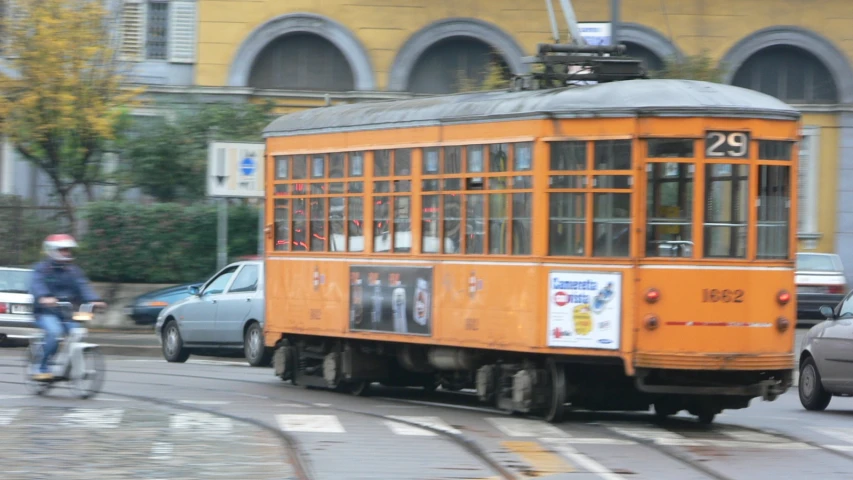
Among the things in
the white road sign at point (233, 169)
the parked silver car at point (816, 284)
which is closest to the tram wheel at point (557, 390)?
the white road sign at point (233, 169)

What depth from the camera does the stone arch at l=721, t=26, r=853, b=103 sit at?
3309 centimetres

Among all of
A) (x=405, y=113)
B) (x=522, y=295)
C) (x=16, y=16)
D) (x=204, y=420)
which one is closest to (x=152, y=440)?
(x=204, y=420)

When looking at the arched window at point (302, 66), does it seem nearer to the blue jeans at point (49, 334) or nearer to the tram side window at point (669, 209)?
the blue jeans at point (49, 334)

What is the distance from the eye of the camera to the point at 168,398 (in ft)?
48.2

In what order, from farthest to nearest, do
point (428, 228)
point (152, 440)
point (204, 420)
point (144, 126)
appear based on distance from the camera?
1. point (144, 126)
2. point (428, 228)
3. point (204, 420)
4. point (152, 440)

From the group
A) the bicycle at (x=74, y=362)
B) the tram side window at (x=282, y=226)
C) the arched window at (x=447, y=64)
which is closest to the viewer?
the bicycle at (x=74, y=362)

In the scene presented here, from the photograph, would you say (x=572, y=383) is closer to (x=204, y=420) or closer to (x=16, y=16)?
(x=204, y=420)

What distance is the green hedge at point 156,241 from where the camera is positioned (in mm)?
27953

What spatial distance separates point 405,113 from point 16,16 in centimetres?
1597

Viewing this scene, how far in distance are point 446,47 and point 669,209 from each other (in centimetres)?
2147

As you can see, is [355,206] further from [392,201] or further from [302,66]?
[302,66]

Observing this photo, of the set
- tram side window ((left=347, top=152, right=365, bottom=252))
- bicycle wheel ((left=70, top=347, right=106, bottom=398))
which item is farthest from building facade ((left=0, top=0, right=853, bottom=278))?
bicycle wheel ((left=70, top=347, right=106, bottom=398))

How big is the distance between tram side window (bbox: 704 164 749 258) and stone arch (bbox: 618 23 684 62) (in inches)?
824

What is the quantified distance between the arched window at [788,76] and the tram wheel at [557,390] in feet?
71.9
